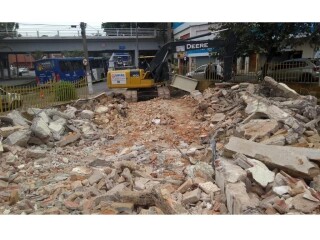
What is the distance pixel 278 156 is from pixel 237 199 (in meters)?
1.39

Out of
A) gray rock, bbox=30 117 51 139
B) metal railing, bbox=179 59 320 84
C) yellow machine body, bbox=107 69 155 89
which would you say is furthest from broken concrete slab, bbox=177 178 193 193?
metal railing, bbox=179 59 320 84

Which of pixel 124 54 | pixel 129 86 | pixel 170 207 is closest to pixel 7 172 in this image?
pixel 170 207

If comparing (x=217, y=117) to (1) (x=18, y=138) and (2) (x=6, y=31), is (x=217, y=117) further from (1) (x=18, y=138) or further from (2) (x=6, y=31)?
(2) (x=6, y=31)

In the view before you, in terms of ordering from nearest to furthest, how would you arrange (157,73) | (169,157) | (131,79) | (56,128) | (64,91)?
(169,157) < (56,128) < (64,91) < (131,79) < (157,73)

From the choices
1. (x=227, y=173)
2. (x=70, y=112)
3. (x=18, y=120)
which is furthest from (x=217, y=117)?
(x=18, y=120)

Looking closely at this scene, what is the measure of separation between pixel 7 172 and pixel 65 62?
1879 centimetres

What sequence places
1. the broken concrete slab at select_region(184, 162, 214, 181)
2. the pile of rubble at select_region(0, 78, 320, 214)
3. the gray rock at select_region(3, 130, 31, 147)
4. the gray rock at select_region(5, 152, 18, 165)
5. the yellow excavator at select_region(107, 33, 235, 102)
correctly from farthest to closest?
the yellow excavator at select_region(107, 33, 235, 102)
the gray rock at select_region(3, 130, 31, 147)
the gray rock at select_region(5, 152, 18, 165)
the broken concrete slab at select_region(184, 162, 214, 181)
the pile of rubble at select_region(0, 78, 320, 214)

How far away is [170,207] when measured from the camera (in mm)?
4141

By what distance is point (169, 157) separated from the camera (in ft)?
22.4

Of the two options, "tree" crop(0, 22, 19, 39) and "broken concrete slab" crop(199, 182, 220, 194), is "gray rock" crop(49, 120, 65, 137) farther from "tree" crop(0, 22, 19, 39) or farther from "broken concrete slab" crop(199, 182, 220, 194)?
"tree" crop(0, 22, 19, 39)

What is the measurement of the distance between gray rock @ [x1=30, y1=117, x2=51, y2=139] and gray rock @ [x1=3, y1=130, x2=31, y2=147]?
22 centimetres

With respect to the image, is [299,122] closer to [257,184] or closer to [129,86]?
[257,184]

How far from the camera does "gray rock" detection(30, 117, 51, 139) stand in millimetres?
8211

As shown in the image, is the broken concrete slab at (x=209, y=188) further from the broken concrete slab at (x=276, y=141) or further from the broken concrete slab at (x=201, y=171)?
the broken concrete slab at (x=276, y=141)
